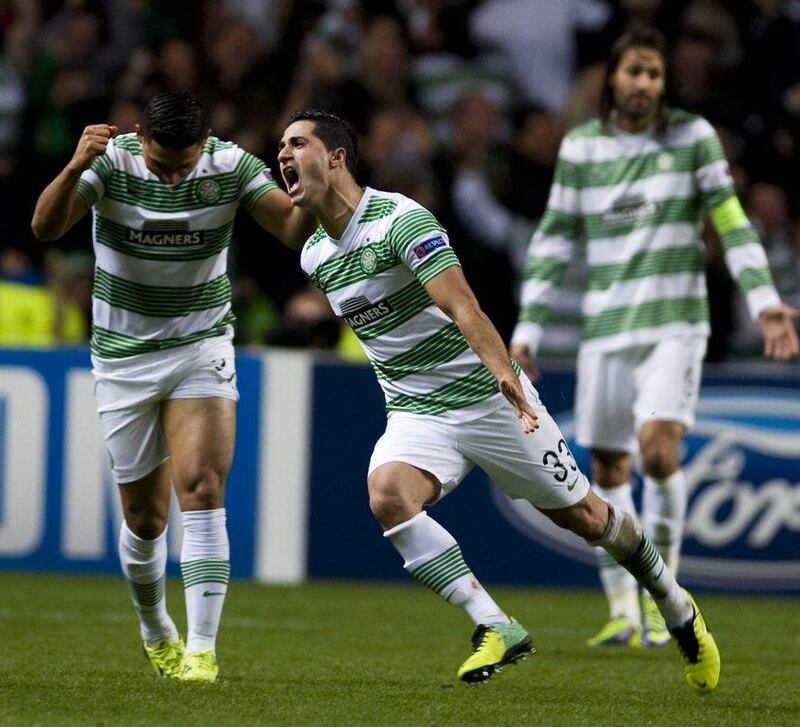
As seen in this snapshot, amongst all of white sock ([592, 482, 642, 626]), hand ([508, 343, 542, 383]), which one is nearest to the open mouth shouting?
hand ([508, 343, 542, 383])

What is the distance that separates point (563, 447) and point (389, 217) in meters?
0.94

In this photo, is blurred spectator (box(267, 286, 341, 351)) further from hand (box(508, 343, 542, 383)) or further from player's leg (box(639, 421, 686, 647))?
player's leg (box(639, 421, 686, 647))

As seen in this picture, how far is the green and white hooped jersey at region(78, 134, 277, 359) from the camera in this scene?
5.82m

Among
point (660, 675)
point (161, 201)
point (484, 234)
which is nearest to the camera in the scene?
point (161, 201)

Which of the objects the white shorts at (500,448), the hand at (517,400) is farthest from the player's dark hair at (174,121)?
the hand at (517,400)

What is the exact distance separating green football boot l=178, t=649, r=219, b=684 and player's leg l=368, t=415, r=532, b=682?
87cm

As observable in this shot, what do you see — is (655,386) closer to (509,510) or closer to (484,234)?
(509,510)

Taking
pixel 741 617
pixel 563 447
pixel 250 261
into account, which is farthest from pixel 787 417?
pixel 563 447

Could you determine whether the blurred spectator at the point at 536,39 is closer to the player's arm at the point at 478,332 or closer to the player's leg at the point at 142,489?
the player's leg at the point at 142,489

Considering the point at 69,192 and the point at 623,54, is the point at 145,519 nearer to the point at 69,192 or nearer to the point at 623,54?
the point at 69,192

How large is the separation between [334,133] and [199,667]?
184 cm

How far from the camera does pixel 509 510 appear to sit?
10203mm

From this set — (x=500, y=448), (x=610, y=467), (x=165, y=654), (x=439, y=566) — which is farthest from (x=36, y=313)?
(x=439, y=566)

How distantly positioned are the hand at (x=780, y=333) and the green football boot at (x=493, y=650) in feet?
6.48
